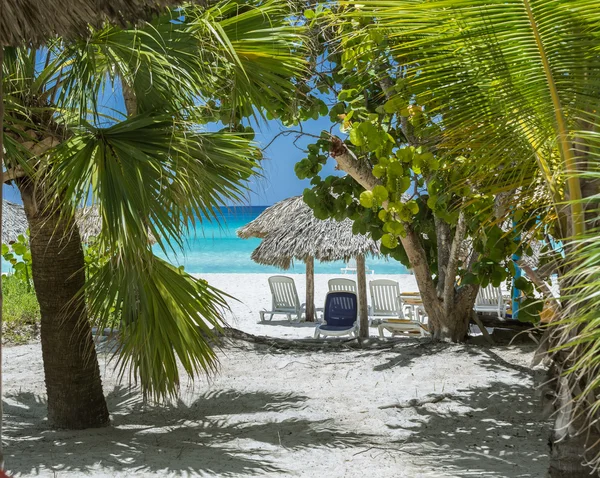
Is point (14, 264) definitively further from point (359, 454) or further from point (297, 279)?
point (297, 279)

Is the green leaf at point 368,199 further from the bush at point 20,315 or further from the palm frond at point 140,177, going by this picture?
the bush at point 20,315

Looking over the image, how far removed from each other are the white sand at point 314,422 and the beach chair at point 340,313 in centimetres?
295

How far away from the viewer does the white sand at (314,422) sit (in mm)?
3771

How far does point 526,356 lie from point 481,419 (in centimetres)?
170

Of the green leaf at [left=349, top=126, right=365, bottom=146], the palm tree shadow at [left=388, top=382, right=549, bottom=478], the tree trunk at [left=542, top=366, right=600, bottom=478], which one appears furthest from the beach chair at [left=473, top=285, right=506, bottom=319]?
the tree trunk at [left=542, top=366, right=600, bottom=478]

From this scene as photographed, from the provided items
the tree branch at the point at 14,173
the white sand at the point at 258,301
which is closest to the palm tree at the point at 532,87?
the white sand at the point at 258,301

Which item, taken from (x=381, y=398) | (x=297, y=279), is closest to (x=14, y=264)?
(x=381, y=398)

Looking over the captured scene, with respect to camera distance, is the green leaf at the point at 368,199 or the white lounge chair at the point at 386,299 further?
the white lounge chair at the point at 386,299

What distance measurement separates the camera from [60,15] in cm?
307

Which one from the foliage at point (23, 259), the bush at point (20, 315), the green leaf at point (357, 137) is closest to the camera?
the green leaf at point (357, 137)

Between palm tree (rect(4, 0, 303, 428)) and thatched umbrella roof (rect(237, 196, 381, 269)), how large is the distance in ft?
27.8

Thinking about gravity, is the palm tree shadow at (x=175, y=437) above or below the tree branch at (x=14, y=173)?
below

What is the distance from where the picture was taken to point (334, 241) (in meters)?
13.0

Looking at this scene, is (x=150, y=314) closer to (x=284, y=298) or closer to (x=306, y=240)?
(x=306, y=240)
